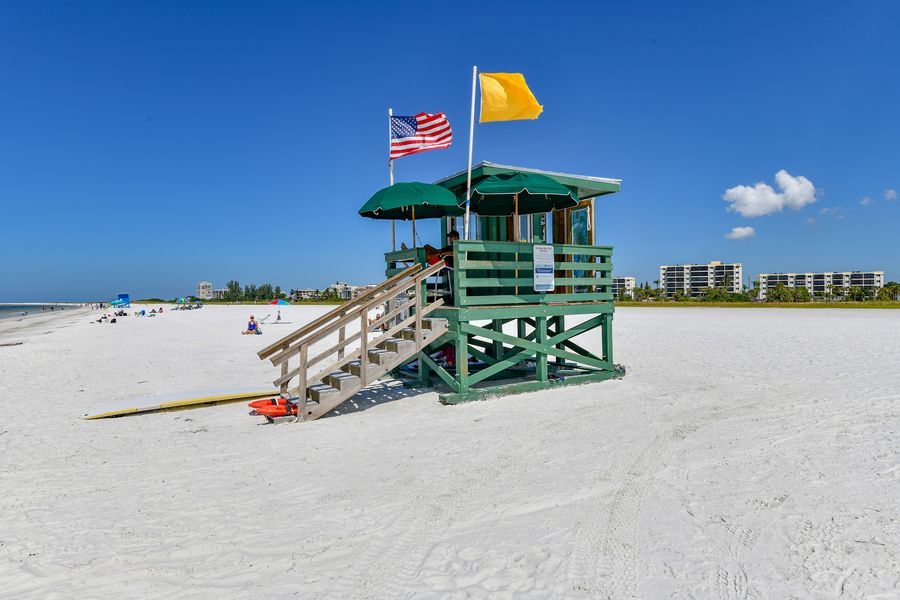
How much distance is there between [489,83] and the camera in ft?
30.8

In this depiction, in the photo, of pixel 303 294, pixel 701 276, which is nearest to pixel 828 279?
pixel 701 276

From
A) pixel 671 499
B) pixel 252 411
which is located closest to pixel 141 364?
pixel 252 411

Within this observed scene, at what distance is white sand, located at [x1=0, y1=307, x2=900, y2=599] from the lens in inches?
126

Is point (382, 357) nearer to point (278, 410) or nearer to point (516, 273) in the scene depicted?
point (278, 410)

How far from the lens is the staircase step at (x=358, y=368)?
7.89m

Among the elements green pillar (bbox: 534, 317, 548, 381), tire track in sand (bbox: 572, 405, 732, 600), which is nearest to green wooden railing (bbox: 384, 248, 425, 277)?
green pillar (bbox: 534, 317, 548, 381)

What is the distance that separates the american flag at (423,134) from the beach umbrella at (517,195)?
6.27ft

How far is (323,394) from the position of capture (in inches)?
300

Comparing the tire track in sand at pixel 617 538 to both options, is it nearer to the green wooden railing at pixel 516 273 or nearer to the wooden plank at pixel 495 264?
the green wooden railing at pixel 516 273

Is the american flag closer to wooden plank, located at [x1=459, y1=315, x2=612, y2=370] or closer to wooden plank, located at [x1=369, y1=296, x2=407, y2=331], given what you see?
wooden plank, located at [x1=369, y1=296, x2=407, y2=331]

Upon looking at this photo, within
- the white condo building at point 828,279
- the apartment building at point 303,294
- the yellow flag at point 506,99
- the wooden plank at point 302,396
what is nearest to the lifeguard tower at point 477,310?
the wooden plank at point 302,396

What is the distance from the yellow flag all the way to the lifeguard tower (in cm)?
102

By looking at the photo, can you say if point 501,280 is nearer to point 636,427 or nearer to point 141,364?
point 636,427

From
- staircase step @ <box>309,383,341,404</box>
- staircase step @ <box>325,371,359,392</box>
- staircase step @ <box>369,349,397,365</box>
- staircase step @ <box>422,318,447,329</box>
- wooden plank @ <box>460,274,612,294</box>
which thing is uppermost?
wooden plank @ <box>460,274,612,294</box>
